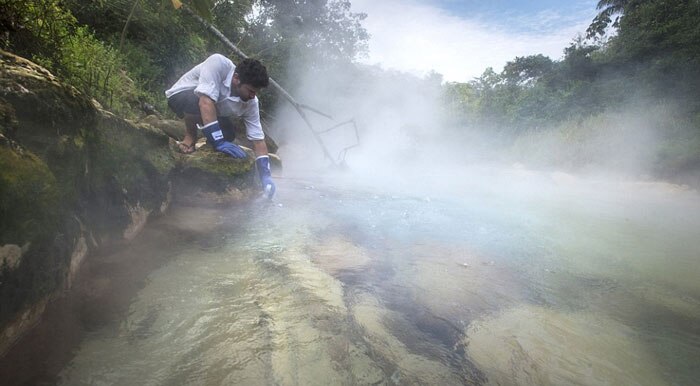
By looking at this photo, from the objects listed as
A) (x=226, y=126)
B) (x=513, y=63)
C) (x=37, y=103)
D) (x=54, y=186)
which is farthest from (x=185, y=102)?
(x=513, y=63)

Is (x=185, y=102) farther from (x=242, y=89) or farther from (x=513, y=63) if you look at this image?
(x=513, y=63)

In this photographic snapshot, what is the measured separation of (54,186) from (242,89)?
2.23m

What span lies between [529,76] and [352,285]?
79.0 feet

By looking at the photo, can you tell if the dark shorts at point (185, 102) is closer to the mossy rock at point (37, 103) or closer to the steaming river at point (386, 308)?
the steaming river at point (386, 308)

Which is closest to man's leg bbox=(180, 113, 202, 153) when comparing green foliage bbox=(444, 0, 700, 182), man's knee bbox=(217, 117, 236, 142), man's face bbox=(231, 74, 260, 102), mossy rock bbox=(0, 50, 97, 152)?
man's knee bbox=(217, 117, 236, 142)

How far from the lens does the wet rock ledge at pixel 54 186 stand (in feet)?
3.84

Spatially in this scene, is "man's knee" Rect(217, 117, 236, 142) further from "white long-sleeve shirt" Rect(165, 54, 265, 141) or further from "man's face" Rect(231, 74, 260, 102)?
"man's face" Rect(231, 74, 260, 102)

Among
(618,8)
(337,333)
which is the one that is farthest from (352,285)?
(618,8)

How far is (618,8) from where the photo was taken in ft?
56.9

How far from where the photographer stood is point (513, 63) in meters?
22.0

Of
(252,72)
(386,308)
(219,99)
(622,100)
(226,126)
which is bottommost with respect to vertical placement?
(386,308)

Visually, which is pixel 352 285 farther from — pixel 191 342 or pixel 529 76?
pixel 529 76

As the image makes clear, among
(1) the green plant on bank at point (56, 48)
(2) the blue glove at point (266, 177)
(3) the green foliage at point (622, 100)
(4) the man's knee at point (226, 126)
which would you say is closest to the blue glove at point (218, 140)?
(2) the blue glove at point (266, 177)

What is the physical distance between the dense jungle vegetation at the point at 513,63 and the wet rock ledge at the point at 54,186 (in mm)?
921
